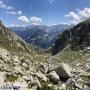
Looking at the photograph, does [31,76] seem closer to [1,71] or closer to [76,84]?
[1,71]

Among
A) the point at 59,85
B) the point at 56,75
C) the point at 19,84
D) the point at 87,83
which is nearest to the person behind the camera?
the point at 19,84

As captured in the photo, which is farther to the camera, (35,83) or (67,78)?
(67,78)

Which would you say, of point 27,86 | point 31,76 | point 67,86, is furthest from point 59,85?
point 27,86

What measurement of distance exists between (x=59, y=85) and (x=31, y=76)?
365 cm

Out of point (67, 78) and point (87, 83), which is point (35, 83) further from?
point (87, 83)

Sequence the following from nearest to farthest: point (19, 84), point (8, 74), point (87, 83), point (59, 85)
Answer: point (19, 84)
point (8, 74)
point (59, 85)
point (87, 83)

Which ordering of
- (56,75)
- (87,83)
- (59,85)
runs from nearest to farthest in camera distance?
(59,85), (56,75), (87,83)

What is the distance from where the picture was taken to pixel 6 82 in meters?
26.2

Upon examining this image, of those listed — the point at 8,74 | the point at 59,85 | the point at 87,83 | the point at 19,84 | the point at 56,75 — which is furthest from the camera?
the point at 87,83

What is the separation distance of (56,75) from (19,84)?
793 cm

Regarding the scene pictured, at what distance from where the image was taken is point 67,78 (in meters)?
34.4

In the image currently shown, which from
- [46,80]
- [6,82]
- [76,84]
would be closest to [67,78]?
[76,84]

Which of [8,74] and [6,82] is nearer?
[6,82]

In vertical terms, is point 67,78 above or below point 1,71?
below
